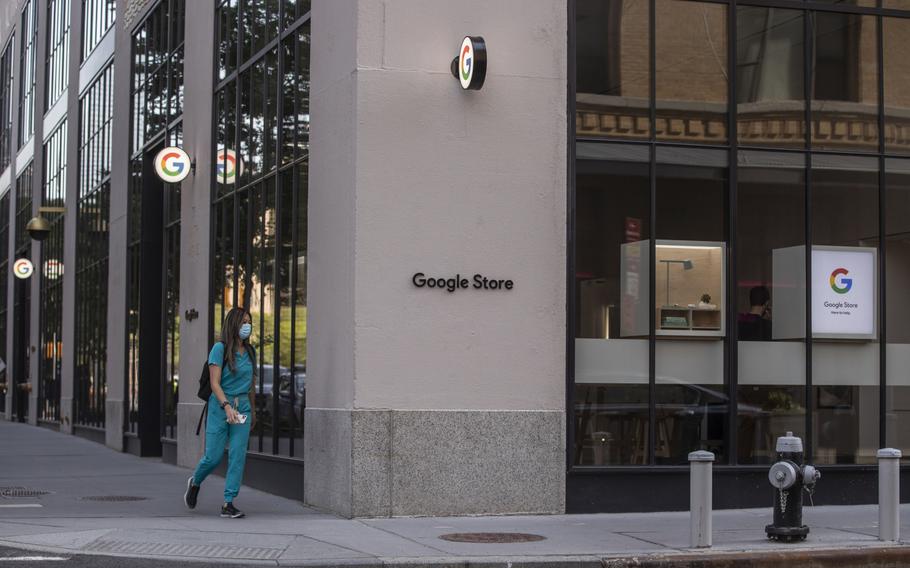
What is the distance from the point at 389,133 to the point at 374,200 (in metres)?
0.70

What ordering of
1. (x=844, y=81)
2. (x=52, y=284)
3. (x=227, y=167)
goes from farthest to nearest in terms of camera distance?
(x=52, y=284), (x=227, y=167), (x=844, y=81)

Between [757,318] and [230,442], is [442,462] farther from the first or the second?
[757,318]

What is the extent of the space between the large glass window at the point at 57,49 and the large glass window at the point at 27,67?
9.41ft

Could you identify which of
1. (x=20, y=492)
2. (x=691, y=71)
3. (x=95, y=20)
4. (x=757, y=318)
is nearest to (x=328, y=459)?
(x=20, y=492)

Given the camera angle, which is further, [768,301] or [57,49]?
[57,49]

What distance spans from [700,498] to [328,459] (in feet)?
14.5

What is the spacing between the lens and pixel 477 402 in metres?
13.2

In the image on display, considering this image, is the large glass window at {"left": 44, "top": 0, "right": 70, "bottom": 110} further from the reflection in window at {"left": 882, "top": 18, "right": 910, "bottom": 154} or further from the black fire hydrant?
the black fire hydrant

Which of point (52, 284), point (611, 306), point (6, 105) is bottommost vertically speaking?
point (611, 306)

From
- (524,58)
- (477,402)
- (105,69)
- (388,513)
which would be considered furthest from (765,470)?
(105,69)

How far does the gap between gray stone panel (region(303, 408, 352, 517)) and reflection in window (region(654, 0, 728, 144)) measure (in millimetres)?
4700

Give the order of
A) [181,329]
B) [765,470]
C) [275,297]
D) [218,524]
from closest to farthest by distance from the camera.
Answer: [218,524] → [765,470] → [275,297] → [181,329]

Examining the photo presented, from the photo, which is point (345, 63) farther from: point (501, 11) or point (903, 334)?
point (903, 334)

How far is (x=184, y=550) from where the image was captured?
1055 cm
